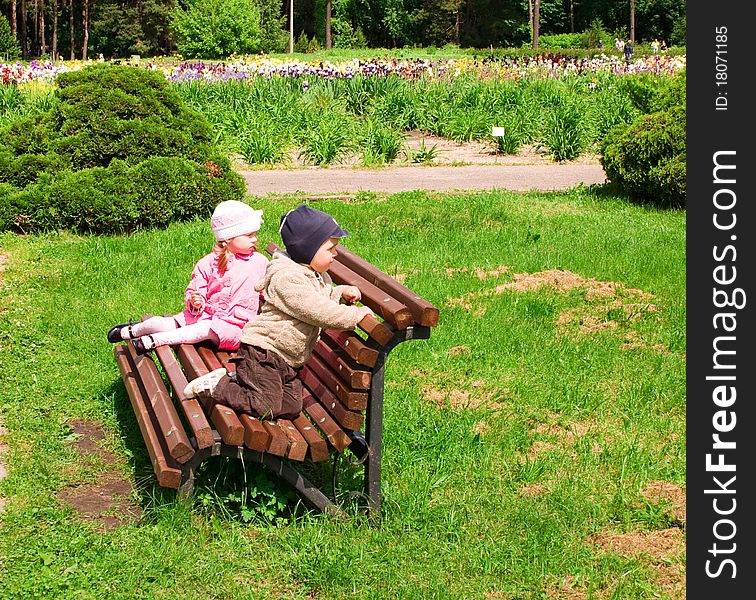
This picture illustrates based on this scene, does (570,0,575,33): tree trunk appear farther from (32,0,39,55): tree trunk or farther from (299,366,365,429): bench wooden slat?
(299,366,365,429): bench wooden slat

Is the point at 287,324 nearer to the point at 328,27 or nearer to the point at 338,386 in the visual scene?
the point at 338,386

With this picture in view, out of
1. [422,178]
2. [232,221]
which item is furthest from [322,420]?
[422,178]

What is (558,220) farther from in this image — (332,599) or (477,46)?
(477,46)

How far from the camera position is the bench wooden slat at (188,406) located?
3637mm

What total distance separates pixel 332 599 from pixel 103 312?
3.73 meters

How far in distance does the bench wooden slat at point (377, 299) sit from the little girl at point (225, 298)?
1.64ft

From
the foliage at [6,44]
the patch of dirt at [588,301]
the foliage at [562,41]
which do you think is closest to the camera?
the patch of dirt at [588,301]

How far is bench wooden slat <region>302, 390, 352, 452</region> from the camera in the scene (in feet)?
12.2

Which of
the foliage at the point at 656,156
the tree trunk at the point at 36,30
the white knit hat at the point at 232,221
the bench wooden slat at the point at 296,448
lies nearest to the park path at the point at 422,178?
the foliage at the point at 656,156

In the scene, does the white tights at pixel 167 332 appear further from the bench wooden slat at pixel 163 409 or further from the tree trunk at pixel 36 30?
the tree trunk at pixel 36 30

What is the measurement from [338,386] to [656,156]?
24.3ft

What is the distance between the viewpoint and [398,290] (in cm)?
391

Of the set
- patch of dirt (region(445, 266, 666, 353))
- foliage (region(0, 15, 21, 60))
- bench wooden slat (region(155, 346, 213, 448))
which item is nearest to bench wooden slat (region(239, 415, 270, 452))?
bench wooden slat (region(155, 346, 213, 448))

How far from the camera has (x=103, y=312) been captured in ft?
21.5
